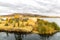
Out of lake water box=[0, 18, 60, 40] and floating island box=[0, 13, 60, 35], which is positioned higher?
floating island box=[0, 13, 60, 35]

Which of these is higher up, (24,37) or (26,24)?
(26,24)

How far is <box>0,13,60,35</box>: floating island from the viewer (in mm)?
3021

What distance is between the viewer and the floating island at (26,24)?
3.02 m

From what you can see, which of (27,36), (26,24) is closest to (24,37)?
(27,36)

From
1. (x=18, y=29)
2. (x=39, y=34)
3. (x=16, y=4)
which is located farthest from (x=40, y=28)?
(x=16, y=4)

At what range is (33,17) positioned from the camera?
309 cm

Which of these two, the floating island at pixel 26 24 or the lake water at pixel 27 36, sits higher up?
the floating island at pixel 26 24

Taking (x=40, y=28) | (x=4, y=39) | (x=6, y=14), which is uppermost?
(x=6, y=14)

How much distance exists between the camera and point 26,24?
10.00 feet

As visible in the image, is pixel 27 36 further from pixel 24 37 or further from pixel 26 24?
pixel 26 24

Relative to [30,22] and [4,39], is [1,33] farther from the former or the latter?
[30,22]

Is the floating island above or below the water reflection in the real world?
above

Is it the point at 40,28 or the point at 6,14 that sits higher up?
the point at 6,14

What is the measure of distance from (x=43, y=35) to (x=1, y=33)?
2.21 feet
